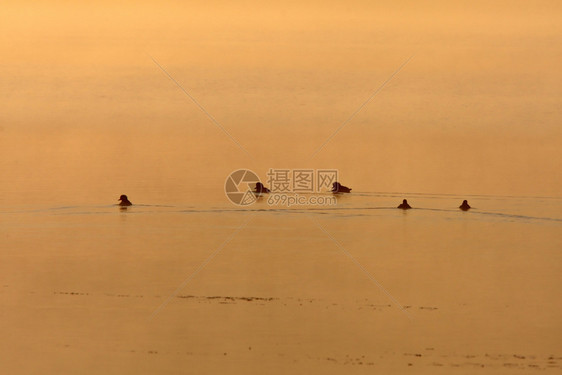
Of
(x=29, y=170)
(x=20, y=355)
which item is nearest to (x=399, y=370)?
(x=20, y=355)

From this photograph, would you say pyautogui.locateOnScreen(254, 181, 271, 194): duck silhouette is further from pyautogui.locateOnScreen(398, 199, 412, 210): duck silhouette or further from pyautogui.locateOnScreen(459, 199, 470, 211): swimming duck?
pyautogui.locateOnScreen(459, 199, 470, 211): swimming duck

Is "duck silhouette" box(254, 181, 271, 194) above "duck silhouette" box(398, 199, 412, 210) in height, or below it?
above

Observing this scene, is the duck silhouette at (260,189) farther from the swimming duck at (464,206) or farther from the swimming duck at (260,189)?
the swimming duck at (464,206)

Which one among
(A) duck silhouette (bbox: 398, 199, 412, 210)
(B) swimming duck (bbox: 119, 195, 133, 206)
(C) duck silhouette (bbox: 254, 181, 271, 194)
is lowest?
(B) swimming duck (bbox: 119, 195, 133, 206)

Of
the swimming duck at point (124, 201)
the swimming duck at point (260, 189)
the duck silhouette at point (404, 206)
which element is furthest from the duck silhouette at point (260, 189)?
the duck silhouette at point (404, 206)

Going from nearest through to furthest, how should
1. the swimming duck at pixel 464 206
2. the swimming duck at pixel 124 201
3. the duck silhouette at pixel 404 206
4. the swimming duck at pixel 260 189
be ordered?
1. the swimming duck at pixel 124 201
2. the swimming duck at pixel 464 206
3. the duck silhouette at pixel 404 206
4. the swimming duck at pixel 260 189

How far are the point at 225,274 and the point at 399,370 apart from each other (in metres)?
6.53

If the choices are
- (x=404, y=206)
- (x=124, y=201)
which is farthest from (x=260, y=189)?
(x=404, y=206)

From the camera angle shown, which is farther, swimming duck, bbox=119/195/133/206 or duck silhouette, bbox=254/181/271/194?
duck silhouette, bbox=254/181/271/194

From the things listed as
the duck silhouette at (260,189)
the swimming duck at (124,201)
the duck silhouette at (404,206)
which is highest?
the duck silhouette at (260,189)

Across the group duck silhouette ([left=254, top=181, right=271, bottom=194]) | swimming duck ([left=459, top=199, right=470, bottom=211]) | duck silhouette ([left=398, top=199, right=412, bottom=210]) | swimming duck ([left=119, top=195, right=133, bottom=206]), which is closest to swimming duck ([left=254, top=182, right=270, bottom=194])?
duck silhouette ([left=254, top=181, right=271, bottom=194])

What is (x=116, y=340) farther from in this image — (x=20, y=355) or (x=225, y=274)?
(x=225, y=274)

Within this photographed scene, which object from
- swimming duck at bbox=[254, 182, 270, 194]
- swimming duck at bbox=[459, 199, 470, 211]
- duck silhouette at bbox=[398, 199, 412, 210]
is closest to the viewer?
swimming duck at bbox=[459, 199, 470, 211]

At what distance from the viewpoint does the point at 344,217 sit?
27.0 m
